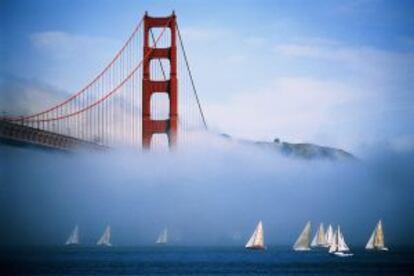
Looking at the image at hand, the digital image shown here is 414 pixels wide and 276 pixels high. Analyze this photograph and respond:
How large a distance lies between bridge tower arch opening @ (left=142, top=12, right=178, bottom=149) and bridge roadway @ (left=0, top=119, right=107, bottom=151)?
2.12 m

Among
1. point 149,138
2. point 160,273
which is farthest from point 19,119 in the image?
point 160,273

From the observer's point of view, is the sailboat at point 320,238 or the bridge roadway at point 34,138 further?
the sailboat at point 320,238

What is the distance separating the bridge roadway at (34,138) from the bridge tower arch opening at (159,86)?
2.12m

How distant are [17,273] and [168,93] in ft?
17.5

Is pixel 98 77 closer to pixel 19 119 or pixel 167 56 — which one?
pixel 167 56

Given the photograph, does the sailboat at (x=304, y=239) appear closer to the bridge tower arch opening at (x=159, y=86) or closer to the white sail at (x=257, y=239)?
the white sail at (x=257, y=239)

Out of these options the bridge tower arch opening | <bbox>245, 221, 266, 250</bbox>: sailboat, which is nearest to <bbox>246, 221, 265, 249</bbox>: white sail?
<bbox>245, 221, 266, 250</bbox>: sailboat

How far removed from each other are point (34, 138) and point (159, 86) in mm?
5263

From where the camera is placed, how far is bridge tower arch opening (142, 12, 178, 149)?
70.7ft

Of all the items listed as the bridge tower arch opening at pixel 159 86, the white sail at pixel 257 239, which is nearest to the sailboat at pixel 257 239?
the white sail at pixel 257 239

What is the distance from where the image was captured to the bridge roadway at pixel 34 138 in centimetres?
1723

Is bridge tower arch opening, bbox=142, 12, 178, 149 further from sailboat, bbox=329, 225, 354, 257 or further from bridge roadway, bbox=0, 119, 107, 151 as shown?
sailboat, bbox=329, 225, 354, 257

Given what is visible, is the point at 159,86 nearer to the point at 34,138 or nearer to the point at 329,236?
the point at 34,138

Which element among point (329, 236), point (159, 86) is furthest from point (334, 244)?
point (159, 86)
